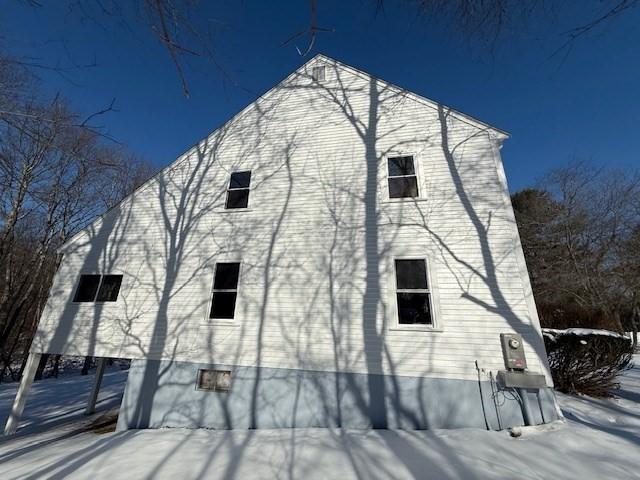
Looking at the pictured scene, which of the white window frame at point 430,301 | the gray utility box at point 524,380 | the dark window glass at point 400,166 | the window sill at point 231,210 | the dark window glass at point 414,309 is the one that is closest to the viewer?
the gray utility box at point 524,380

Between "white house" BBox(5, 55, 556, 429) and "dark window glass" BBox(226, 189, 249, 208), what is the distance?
41mm

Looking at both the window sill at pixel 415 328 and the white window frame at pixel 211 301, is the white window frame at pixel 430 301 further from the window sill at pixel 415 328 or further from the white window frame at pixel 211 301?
the white window frame at pixel 211 301

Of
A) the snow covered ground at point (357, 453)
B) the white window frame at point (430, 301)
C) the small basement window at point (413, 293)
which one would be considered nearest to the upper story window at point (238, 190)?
the white window frame at point (430, 301)

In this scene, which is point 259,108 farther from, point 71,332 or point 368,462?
point 368,462

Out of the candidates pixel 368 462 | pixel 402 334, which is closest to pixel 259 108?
pixel 402 334

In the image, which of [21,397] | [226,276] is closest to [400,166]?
[226,276]

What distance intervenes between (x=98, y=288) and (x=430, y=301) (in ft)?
28.4

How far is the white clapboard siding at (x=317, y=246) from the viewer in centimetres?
541

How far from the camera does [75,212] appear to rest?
15.0 m

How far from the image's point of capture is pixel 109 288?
7.21 m

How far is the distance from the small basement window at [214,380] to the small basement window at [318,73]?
8.81m

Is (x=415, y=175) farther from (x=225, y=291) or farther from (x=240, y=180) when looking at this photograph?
(x=225, y=291)

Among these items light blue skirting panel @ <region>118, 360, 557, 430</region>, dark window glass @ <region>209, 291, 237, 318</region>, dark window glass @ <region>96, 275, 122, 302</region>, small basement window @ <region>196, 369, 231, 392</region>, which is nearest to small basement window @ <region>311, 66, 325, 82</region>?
dark window glass @ <region>209, 291, 237, 318</region>

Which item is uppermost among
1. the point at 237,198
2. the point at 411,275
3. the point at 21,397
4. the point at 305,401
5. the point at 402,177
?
the point at 402,177
